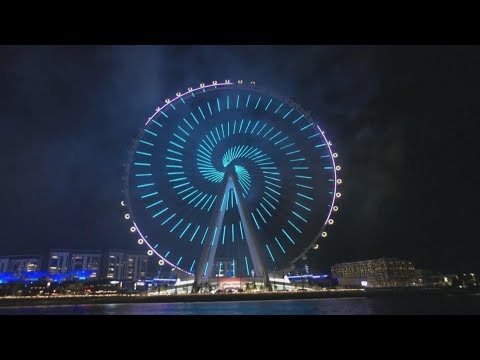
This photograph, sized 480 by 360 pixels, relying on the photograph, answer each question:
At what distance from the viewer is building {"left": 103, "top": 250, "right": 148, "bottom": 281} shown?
107625 mm

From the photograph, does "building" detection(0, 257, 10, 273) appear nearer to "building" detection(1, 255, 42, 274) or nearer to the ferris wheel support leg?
"building" detection(1, 255, 42, 274)

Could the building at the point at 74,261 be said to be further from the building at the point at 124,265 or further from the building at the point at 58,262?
the building at the point at 124,265

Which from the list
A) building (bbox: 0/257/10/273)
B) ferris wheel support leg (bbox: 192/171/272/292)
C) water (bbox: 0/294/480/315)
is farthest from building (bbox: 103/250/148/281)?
water (bbox: 0/294/480/315)

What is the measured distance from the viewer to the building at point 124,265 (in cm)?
10762

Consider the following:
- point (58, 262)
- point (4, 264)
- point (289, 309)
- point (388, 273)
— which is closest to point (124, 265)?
point (58, 262)

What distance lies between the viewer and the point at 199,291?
126ft

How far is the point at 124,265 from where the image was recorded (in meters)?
112

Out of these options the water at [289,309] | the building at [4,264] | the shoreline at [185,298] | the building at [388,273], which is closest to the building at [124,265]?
the building at [4,264]

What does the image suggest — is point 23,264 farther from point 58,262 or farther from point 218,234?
point 218,234
